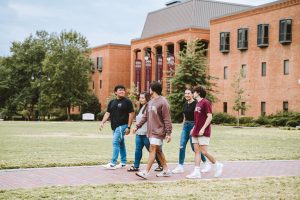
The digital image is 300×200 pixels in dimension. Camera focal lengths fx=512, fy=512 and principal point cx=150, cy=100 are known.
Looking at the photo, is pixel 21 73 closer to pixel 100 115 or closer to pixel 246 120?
pixel 100 115

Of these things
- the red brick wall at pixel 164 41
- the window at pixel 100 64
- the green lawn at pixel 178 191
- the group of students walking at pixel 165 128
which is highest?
the red brick wall at pixel 164 41

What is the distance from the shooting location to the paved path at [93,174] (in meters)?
9.24

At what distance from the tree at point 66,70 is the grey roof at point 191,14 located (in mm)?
11125

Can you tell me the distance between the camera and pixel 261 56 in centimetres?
4959

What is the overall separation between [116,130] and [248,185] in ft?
12.0

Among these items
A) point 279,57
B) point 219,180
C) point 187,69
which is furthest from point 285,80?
point 219,180

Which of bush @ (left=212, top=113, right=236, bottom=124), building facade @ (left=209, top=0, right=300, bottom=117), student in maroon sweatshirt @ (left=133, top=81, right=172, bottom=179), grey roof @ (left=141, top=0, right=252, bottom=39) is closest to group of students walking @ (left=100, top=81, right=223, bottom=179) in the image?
student in maroon sweatshirt @ (left=133, top=81, right=172, bottom=179)

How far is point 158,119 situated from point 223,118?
135 ft

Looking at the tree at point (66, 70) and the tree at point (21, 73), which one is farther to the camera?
→ the tree at point (21, 73)

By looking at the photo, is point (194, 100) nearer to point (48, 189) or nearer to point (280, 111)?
point (48, 189)

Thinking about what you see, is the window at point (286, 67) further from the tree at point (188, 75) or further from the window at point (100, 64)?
the window at point (100, 64)

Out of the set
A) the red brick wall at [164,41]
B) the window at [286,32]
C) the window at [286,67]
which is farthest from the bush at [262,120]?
the red brick wall at [164,41]

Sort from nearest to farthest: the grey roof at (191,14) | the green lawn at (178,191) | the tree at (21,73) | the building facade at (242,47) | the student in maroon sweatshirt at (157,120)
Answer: the green lawn at (178,191) → the student in maroon sweatshirt at (157,120) → the building facade at (242,47) → the grey roof at (191,14) → the tree at (21,73)

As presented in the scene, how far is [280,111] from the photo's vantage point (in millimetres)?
45594
